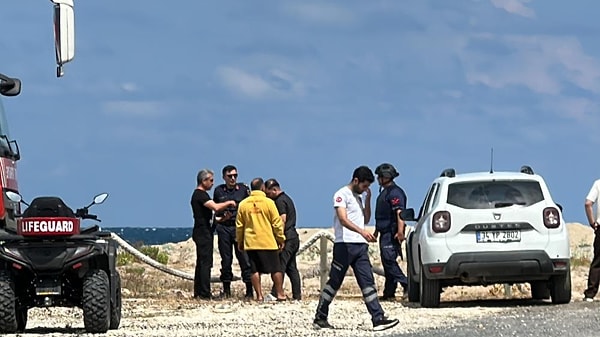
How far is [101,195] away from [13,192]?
2.52 m

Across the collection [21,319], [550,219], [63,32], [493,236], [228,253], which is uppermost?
[63,32]

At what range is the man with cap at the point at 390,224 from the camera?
20375mm

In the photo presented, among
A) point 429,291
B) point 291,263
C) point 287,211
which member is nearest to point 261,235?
point 287,211

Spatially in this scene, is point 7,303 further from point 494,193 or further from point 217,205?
point 494,193

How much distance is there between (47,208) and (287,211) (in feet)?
22.7

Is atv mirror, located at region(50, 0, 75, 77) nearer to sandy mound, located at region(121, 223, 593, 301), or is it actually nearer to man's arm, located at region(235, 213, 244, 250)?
man's arm, located at region(235, 213, 244, 250)

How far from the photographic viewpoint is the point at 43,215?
14.7 m

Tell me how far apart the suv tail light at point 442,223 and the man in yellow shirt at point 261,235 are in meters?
3.00

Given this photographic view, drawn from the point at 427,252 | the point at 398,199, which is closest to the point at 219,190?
the point at 398,199

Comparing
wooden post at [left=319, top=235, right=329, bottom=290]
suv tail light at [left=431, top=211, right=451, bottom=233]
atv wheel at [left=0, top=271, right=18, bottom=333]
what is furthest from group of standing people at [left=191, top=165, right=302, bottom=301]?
atv wheel at [left=0, top=271, right=18, bottom=333]

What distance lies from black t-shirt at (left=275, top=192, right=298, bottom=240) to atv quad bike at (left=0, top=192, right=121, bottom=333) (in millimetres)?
6448

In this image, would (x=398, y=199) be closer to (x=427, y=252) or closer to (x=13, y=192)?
(x=427, y=252)

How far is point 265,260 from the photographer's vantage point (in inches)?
798

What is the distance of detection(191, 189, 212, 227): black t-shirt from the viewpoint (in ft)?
68.5
